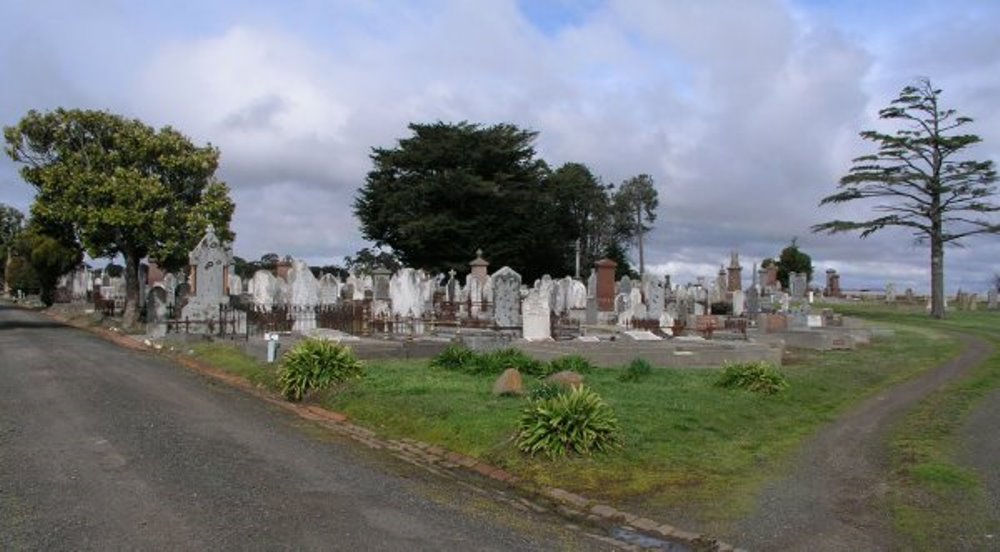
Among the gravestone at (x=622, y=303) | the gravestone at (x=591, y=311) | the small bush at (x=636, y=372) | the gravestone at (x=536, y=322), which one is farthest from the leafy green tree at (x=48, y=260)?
the small bush at (x=636, y=372)

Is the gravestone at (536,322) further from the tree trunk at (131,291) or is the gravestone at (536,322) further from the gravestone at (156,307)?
the tree trunk at (131,291)

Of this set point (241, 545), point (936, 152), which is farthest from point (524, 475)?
point (936, 152)

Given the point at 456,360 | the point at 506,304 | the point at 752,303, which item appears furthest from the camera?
the point at 752,303

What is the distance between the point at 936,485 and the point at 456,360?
9.54m

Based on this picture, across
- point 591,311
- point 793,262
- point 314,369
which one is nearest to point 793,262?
point 793,262

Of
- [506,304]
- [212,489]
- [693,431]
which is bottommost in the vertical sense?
[212,489]

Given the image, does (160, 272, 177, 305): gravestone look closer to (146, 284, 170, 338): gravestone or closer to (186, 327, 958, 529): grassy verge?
(146, 284, 170, 338): gravestone

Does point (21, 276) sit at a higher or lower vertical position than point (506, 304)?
higher

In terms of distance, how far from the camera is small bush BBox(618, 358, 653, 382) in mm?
14984

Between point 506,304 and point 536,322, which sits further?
point 506,304

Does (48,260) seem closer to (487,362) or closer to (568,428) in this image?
(487,362)

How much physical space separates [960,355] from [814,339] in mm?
3699

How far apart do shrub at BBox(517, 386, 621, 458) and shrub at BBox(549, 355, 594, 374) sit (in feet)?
18.7

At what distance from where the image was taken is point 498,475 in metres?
9.12
